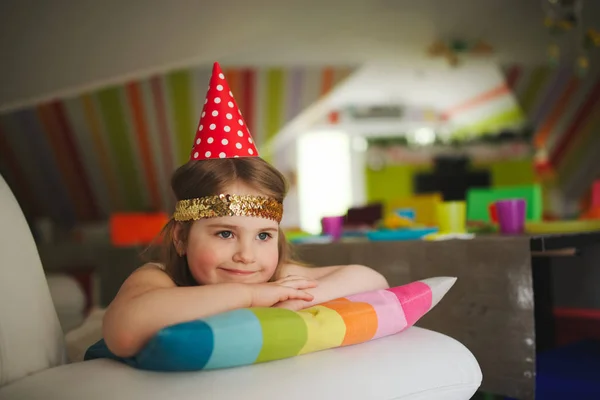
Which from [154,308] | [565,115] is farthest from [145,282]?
[565,115]

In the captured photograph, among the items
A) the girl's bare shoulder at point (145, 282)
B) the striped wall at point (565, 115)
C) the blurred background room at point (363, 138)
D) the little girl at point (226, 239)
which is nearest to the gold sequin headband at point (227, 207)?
the little girl at point (226, 239)

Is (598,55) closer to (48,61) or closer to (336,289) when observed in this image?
(48,61)

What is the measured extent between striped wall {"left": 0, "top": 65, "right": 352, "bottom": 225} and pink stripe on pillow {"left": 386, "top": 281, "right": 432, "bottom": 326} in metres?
4.85

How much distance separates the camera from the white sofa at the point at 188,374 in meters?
0.83

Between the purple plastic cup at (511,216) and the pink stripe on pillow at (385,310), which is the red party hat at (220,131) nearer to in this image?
the pink stripe on pillow at (385,310)

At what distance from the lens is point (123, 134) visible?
6176mm

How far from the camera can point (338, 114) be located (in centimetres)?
870

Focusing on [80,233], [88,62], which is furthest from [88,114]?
[88,62]

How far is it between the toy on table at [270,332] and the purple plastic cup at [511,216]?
90 centimetres

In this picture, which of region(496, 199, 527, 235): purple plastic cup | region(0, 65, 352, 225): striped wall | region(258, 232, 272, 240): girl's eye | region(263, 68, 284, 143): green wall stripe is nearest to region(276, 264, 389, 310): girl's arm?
region(258, 232, 272, 240): girl's eye

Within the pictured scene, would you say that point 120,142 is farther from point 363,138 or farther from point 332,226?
point 332,226

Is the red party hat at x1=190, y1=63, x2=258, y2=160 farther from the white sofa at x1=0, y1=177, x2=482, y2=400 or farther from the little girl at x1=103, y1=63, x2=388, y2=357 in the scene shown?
the white sofa at x1=0, y1=177, x2=482, y2=400

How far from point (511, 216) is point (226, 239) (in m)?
1.12

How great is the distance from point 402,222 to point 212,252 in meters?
1.20
